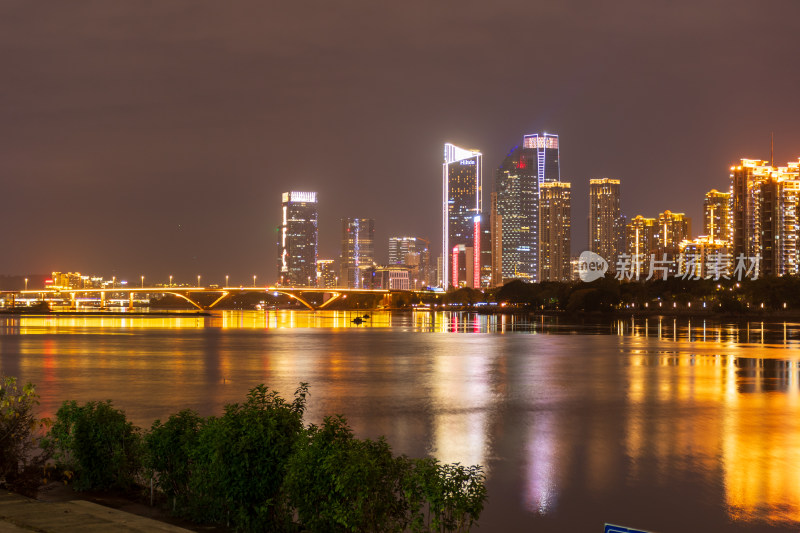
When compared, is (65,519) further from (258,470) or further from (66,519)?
(258,470)

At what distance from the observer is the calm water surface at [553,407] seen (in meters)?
14.5

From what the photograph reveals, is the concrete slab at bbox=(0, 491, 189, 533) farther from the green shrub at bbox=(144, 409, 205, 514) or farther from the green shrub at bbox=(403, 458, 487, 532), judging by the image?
the green shrub at bbox=(403, 458, 487, 532)

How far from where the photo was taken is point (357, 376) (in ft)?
122

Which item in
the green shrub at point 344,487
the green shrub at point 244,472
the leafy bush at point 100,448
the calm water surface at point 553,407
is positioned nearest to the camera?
the green shrub at point 344,487

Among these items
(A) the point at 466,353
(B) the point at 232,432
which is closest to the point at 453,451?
(B) the point at 232,432

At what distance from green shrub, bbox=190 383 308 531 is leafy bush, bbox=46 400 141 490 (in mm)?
1797

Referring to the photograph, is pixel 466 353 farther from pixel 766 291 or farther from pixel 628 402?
pixel 766 291

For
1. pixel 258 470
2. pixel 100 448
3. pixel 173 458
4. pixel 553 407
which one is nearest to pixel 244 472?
pixel 258 470

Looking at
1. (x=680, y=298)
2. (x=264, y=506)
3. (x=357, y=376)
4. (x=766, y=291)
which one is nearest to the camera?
(x=264, y=506)

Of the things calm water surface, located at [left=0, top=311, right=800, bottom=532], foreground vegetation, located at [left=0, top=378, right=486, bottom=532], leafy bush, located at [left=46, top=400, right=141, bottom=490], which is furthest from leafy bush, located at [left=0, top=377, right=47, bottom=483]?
calm water surface, located at [left=0, top=311, right=800, bottom=532]

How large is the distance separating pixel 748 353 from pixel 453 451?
38.5 meters

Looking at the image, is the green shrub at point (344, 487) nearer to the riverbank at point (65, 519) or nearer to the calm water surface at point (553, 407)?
the riverbank at point (65, 519)

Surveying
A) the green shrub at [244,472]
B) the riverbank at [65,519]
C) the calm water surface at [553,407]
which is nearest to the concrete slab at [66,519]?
the riverbank at [65,519]

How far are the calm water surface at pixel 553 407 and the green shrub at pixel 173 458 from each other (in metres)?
5.06
